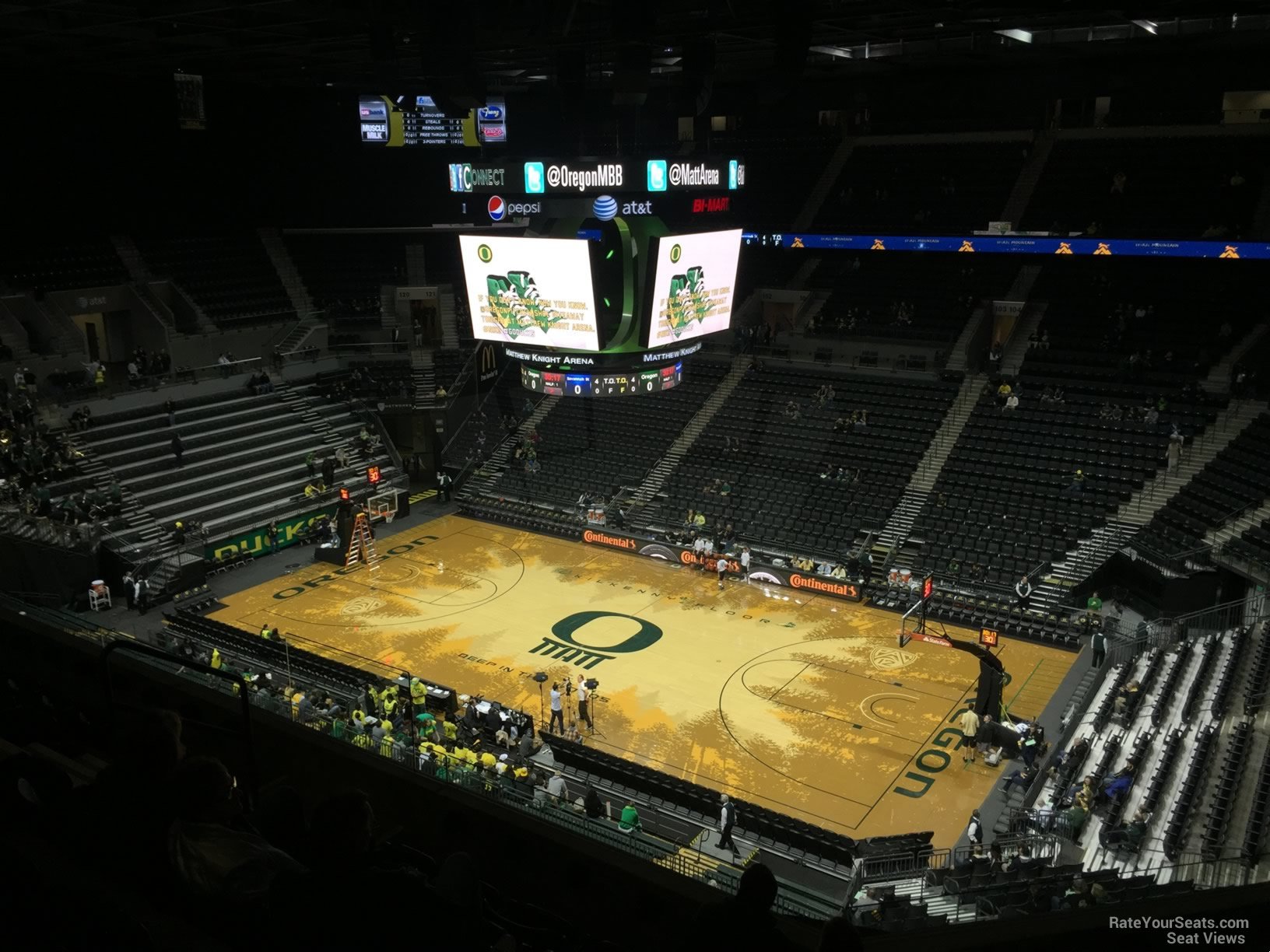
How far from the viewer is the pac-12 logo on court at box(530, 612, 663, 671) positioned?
23375 millimetres

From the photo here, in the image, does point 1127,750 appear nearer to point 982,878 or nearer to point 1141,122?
point 982,878

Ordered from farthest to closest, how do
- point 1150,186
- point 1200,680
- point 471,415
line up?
point 471,415 → point 1150,186 → point 1200,680

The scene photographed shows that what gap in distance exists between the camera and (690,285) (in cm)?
2206

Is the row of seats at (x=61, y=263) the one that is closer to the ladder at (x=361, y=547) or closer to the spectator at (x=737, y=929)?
the ladder at (x=361, y=547)

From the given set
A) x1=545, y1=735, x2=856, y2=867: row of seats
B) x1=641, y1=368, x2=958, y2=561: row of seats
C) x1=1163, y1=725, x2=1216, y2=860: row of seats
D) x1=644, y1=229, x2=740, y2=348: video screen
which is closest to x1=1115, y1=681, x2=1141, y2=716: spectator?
x1=1163, y1=725, x2=1216, y2=860: row of seats

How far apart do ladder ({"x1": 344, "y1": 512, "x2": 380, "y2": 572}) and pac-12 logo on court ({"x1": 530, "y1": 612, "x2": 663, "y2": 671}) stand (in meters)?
7.55

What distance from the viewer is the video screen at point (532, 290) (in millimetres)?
20750

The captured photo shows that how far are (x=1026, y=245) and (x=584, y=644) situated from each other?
65.2 feet

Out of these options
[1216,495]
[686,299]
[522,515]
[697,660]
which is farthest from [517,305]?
[1216,495]

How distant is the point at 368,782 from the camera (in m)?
4.45

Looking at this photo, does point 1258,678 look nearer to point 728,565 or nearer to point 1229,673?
point 1229,673

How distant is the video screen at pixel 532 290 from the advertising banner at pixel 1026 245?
57.3 feet

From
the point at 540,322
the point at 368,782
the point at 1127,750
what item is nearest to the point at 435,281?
the point at 540,322

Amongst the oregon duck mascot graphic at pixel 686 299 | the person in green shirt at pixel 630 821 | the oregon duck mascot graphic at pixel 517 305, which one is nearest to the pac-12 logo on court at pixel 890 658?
the oregon duck mascot graphic at pixel 686 299
